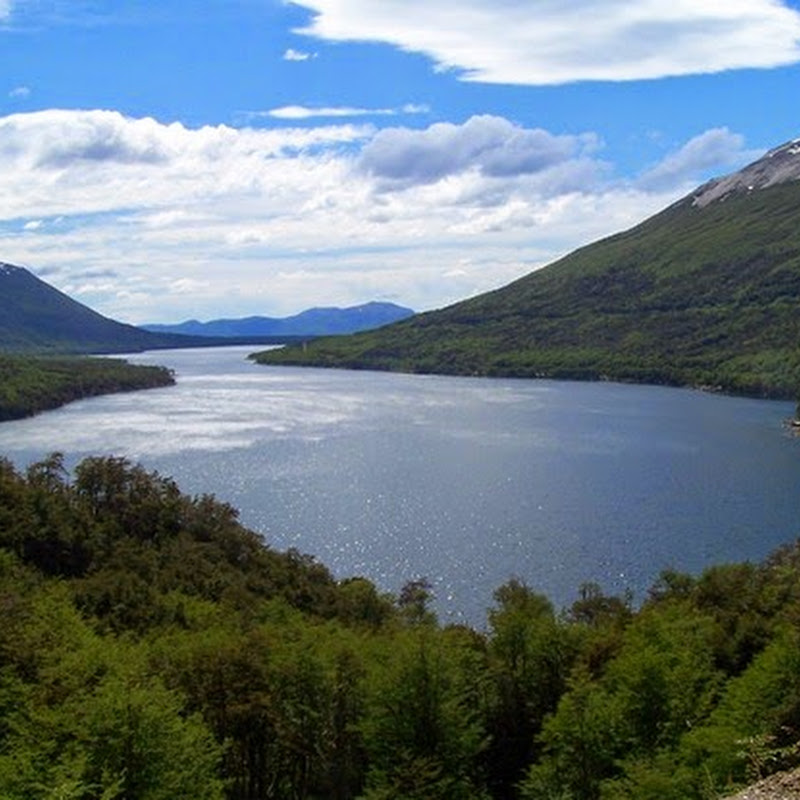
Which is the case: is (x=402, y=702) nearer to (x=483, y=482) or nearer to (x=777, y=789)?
(x=777, y=789)

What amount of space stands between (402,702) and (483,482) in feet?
286

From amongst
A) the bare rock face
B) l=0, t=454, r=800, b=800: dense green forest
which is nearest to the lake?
l=0, t=454, r=800, b=800: dense green forest

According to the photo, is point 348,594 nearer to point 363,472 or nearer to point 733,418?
point 363,472

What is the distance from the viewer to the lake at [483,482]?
88.2 meters

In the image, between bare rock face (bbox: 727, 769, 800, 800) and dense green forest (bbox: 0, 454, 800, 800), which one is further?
dense green forest (bbox: 0, 454, 800, 800)

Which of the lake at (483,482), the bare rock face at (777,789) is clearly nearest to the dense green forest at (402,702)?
the bare rock face at (777,789)

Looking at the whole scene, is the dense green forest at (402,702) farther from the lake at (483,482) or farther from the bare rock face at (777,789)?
the lake at (483,482)

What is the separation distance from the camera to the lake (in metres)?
88.2

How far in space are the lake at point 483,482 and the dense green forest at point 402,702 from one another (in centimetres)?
2522


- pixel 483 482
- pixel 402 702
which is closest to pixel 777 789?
pixel 402 702

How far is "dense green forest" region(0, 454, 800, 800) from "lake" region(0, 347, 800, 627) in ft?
82.7

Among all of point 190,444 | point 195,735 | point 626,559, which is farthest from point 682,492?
point 195,735

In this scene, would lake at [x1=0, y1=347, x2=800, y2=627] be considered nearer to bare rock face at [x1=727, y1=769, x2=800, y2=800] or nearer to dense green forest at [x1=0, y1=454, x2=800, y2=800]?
dense green forest at [x1=0, y1=454, x2=800, y2=800]

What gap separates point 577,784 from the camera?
116ft
